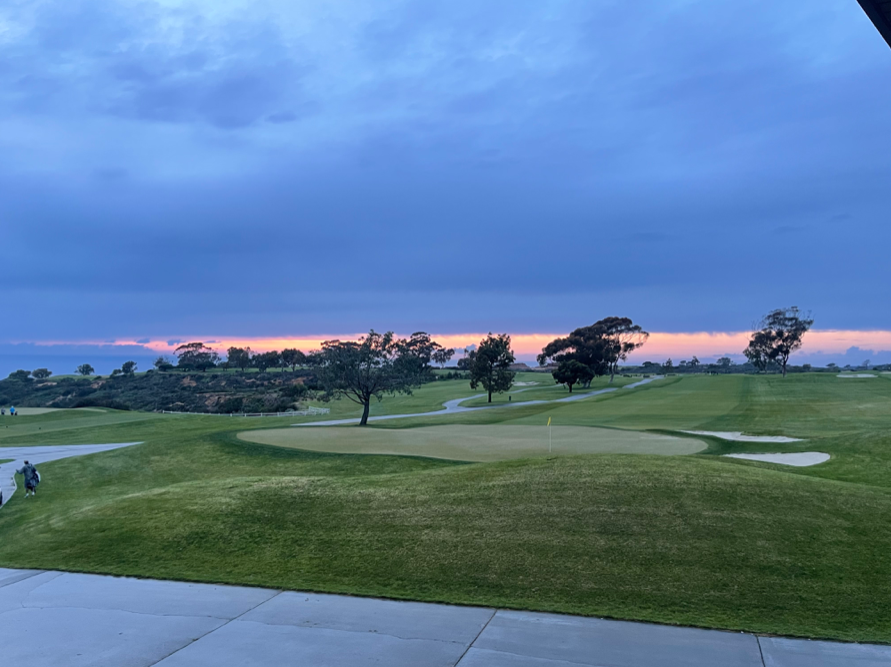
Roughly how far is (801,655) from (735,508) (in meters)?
4.30

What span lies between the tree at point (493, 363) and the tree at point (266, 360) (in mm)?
80030

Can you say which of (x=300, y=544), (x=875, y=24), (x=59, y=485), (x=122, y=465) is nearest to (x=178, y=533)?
(x=300, y=544)

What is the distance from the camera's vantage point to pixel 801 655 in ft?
19.3

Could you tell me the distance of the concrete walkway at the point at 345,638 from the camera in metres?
5.87

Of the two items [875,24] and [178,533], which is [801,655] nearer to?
[875,24]

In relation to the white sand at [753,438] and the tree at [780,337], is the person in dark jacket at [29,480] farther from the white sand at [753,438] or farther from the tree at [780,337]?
the tree at [780,337]

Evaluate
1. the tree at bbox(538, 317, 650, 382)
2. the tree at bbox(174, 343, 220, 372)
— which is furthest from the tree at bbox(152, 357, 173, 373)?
the tree at bbox(538, 317, 650, 382)

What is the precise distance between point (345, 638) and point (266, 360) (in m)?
141

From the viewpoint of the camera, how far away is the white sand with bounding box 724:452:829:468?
19766 mm

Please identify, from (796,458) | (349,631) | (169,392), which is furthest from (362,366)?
(169,392)

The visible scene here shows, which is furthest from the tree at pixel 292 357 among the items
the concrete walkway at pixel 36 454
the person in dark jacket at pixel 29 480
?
the person in dark jacket at pixel 29 480

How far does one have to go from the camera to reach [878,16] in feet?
15.4

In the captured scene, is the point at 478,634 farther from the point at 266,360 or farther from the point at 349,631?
the point at 266,360

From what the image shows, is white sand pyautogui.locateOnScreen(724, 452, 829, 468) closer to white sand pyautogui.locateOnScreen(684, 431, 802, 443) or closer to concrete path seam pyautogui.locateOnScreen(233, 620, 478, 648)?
white sand pyautogui.locateOnScreen(684, 431, 802, 443)
